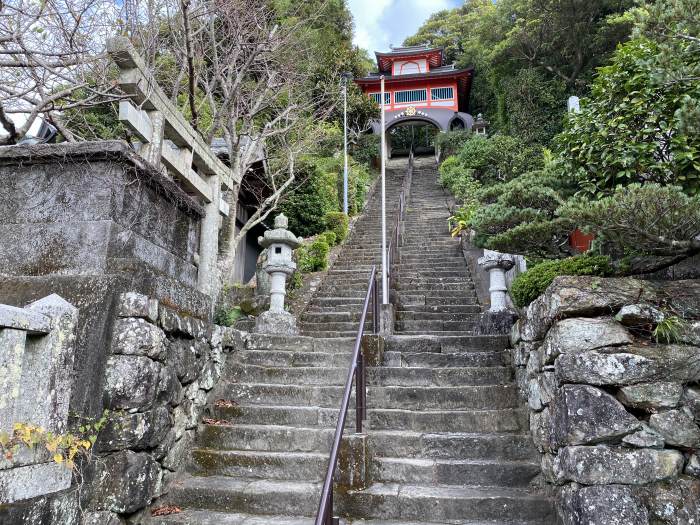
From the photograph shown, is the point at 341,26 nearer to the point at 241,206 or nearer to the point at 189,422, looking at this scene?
the point at 241,206

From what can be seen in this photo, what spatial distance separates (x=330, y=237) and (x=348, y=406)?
8.12 m

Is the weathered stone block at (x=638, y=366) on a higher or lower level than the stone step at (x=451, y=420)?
higher

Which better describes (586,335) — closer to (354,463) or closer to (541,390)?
(541,390)

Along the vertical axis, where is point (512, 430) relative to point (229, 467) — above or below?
above

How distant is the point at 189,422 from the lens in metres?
4.33

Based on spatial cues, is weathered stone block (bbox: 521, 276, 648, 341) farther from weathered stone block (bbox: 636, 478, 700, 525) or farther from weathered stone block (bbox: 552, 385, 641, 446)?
weathered stone block (bbox: 636, 478, 700, 525)

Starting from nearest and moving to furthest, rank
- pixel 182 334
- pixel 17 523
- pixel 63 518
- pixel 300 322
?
pixel 17 523, pixel 63 518, pixel 182 334, pixel 300 322

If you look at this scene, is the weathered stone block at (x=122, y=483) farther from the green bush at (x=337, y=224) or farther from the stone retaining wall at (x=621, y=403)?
the green bush at (x=337, y=224)

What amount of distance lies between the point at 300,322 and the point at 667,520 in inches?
228

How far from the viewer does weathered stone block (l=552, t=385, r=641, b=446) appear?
126 inches

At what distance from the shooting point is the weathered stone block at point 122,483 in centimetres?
318

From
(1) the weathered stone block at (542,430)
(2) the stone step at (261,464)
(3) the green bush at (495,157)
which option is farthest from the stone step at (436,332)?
(3) the green bush at (495,157)

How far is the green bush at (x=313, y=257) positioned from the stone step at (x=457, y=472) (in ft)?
21.9

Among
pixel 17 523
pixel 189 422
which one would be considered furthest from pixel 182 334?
pixel 17 523
